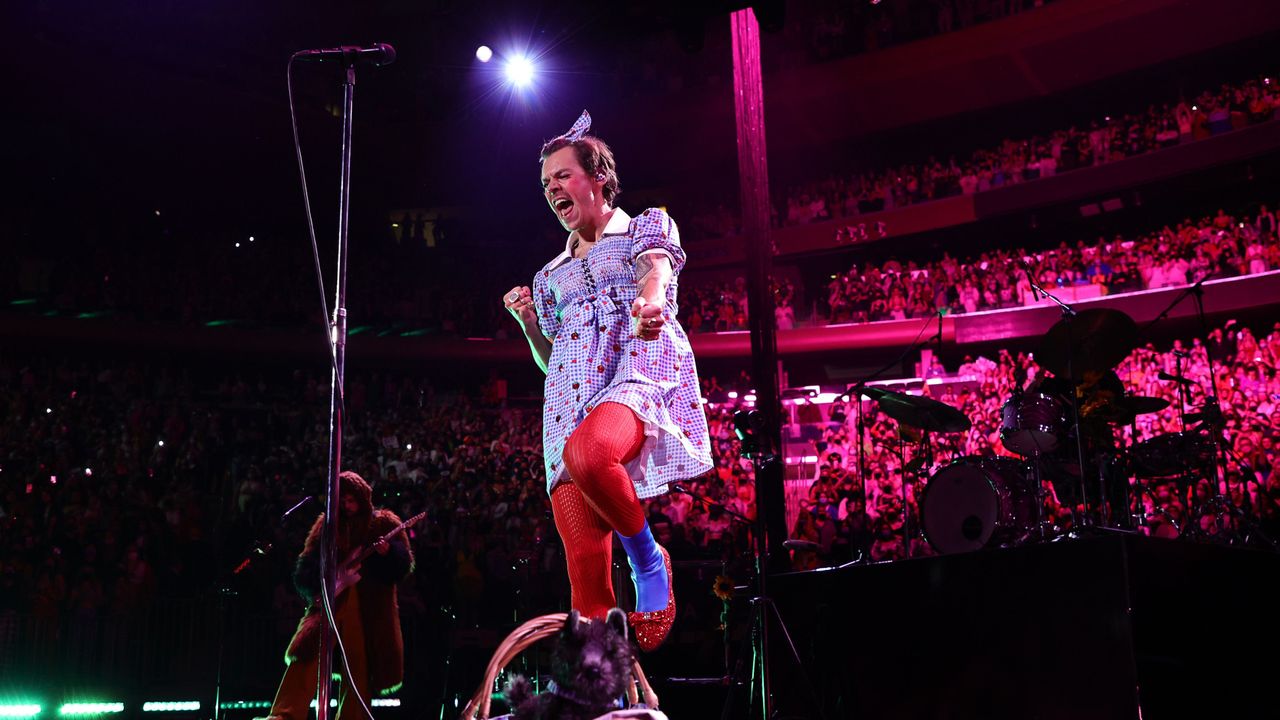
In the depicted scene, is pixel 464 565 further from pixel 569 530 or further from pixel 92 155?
pixel 92 155

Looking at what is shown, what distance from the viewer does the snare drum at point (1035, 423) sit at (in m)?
6.02

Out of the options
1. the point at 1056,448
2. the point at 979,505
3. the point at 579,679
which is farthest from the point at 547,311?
the point at 1056,448

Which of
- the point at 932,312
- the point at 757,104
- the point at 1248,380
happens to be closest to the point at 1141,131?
the point at 932,312

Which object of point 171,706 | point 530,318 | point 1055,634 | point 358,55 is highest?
point 358,55

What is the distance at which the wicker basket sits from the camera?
2059 mm

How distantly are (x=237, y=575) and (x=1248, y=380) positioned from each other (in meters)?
10.1

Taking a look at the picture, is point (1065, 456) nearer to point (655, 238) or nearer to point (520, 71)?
point (655, 238)

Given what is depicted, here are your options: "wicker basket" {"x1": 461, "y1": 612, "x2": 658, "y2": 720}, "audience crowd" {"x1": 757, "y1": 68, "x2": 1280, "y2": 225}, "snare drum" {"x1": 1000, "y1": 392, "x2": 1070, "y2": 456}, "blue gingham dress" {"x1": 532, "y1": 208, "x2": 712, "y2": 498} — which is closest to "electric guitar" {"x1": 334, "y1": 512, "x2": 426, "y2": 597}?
"blue gingham dress" {"x1": 532, "y1": 208, "x2": 712, "y2": 498}

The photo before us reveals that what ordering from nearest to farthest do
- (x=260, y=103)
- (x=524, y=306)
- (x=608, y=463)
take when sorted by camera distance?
(x=608, y=463)
(x=524, y=306)
(x=260, y=103)

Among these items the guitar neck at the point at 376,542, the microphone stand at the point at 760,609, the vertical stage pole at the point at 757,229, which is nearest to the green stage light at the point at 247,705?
the guitar neck at the point at 376,542

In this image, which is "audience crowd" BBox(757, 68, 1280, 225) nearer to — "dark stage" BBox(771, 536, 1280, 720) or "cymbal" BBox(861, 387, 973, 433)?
"cymbal" BBox(861, 387, 973, 433)

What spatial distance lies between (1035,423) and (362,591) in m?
3.89

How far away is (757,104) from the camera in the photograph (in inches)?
211

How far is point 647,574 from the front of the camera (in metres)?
2.92
